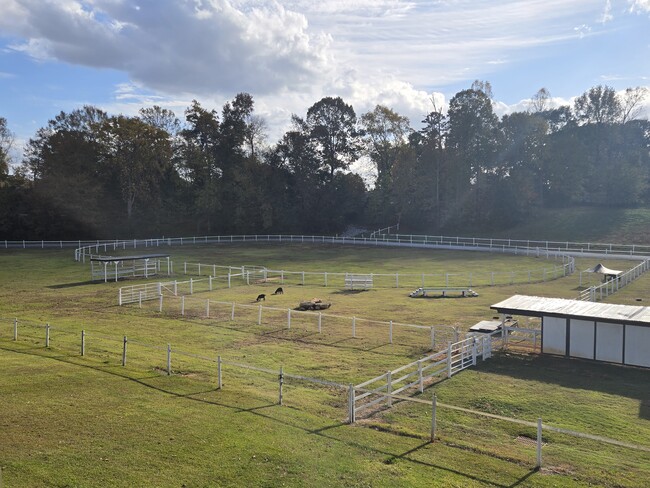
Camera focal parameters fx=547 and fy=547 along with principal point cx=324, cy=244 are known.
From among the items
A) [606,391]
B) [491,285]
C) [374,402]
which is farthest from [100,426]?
[491,285]

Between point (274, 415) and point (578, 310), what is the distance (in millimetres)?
13496

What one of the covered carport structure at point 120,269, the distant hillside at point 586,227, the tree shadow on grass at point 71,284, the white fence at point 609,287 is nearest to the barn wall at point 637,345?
the white fence at point 609,287

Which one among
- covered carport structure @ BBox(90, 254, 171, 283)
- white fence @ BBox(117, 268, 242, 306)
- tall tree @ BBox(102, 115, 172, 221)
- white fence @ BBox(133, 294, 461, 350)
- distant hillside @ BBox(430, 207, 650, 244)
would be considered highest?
tall tree @ BBox(102, 115, 172, 221)

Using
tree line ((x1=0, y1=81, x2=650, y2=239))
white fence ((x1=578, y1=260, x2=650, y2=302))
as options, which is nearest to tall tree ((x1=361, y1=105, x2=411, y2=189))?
tree line ((x1=0, y1=81, x2=650, y2=239))

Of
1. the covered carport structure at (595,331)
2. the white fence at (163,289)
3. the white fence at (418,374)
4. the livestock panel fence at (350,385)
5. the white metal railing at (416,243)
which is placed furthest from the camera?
the white metal railing at (416,243)

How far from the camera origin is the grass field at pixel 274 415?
10492 mm

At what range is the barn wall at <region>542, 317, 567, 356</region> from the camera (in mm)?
20906

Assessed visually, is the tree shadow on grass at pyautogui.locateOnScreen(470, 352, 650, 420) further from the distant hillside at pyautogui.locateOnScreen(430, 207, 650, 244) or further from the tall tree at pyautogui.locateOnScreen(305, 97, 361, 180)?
the tall tree at pyautogui.locateOnScreen(305, 97, 361, 180)

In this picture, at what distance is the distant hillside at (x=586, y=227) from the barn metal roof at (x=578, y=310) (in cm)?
5460

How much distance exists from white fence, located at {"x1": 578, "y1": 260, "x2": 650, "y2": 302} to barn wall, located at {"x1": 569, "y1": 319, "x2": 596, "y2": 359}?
1056 centimetres

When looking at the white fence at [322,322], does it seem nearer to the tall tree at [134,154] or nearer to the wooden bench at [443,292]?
the wooden bench at [443,292]

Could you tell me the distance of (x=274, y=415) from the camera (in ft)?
44.6

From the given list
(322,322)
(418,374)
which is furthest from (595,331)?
(322,322)

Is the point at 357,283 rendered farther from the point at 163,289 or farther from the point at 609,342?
the point at 609,342
